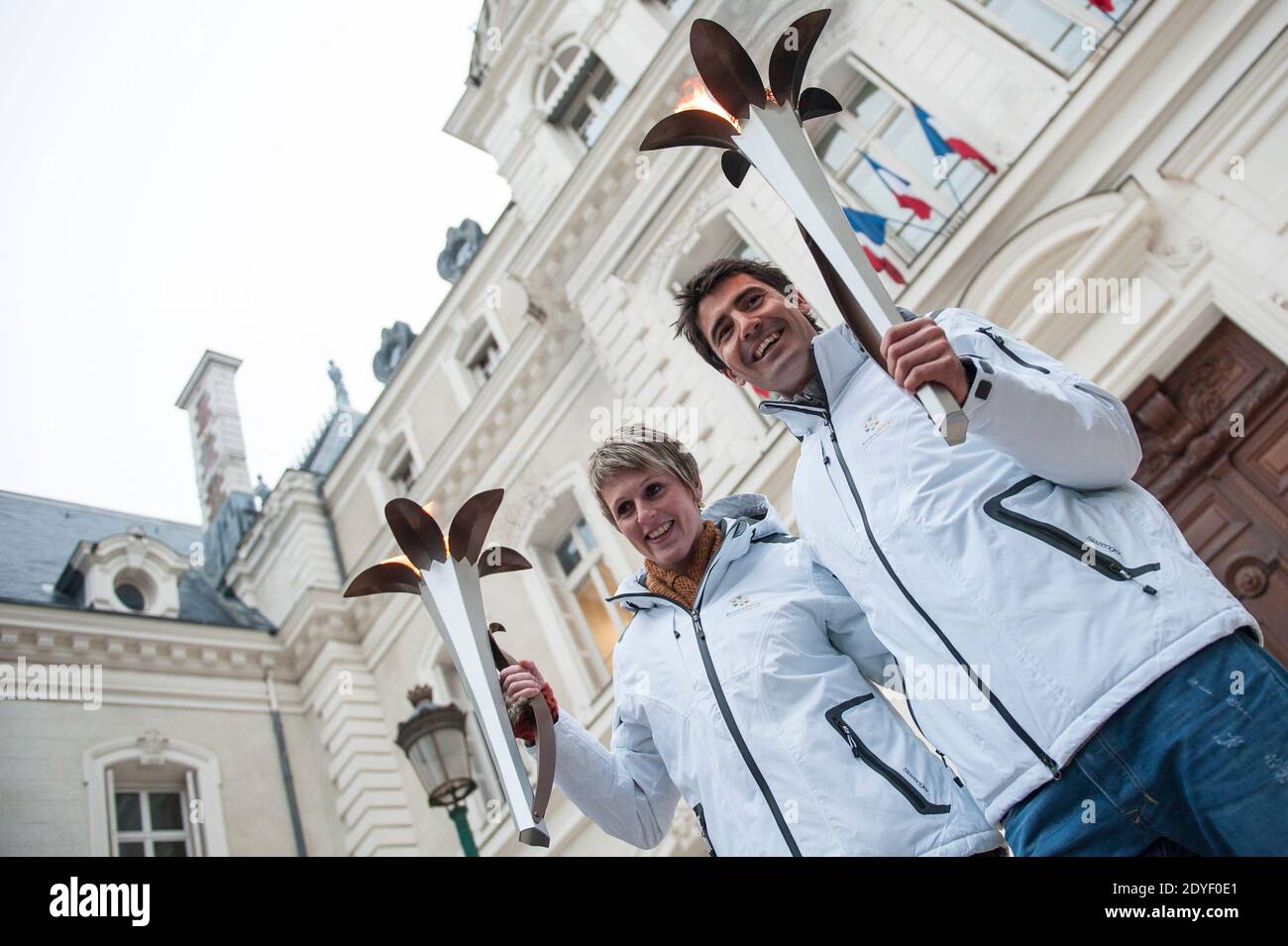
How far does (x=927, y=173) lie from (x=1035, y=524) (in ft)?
23.3

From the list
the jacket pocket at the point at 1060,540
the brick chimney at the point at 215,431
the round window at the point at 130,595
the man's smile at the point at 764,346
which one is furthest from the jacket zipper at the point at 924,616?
the brick chimney at the point at 215,431

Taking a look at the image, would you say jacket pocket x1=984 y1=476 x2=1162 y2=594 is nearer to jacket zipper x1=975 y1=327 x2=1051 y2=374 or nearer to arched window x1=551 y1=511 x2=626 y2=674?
jacket zipper x1=975 y1=327 x2=1051 y2=374

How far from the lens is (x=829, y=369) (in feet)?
8.25

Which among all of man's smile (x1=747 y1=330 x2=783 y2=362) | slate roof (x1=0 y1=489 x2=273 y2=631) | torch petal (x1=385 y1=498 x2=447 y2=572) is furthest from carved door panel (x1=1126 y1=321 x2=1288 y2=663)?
slate roof (x1=0 y1=489 x2=273 y2=631)

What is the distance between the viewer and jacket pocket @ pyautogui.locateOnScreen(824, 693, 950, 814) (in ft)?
6.85

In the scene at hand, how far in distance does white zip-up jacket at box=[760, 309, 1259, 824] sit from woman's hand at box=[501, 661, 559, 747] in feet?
2.62

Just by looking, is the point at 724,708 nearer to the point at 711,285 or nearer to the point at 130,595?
the point at 711,285

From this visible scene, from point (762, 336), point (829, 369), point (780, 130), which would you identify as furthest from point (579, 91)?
point (780, 130)

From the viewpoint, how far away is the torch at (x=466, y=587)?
7.22ft

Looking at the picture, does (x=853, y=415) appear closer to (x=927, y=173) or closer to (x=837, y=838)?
(x=837, y=838)

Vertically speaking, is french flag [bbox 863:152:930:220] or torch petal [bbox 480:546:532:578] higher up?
french flag [bbox 863:152:930:220]

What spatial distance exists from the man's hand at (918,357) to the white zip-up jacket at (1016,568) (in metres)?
0.10

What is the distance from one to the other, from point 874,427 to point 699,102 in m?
0.88
